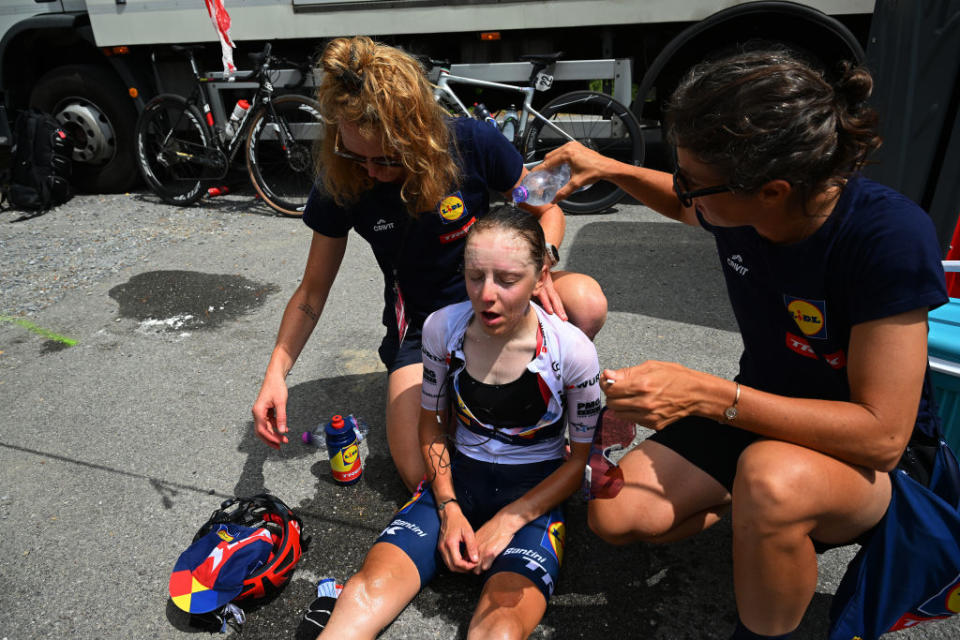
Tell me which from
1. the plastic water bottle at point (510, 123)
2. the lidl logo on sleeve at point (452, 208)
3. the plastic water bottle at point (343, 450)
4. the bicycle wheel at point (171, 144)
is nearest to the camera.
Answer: the lidl logo on sleeve at point (452, 208)

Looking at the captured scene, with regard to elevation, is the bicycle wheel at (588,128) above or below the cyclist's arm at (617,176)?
below

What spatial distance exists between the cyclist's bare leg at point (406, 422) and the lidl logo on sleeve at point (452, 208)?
1.91ft

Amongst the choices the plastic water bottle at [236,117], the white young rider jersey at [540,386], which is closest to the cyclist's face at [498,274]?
the white young rider jersey at [540,386]

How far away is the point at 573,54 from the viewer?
5645mm

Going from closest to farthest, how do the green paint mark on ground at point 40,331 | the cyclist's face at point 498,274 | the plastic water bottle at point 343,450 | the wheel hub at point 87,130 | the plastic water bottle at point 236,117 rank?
the cyclist's face at point 498,274 → the plastic water bottle at point 343,450 → the green paint mark on ground at point 40,331 → the plastic water bottle at point 236,117 → the wheel hub at point 87,130

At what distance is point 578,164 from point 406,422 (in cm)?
109

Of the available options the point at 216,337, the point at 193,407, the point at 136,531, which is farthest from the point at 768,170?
the point at 216,337

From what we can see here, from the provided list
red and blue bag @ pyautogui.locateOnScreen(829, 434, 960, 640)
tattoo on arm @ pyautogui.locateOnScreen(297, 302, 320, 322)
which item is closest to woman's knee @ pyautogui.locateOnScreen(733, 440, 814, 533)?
red and blue bag @ pyautogui.locateOnScreen(829, 434, 960, 640)

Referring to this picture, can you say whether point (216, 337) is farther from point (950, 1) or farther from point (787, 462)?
point (950, 1)

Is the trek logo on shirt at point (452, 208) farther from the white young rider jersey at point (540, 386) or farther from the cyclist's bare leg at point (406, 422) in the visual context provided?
the cyclist's bare leg at point (406, 422)

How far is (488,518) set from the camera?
1959 mm

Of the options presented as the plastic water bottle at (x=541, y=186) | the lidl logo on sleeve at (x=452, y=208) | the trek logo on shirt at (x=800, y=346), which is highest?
the plastic water bottle at (x=541, y=186)

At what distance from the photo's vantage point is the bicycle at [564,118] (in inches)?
198

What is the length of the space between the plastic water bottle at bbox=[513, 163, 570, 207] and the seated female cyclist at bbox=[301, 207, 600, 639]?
364mm
